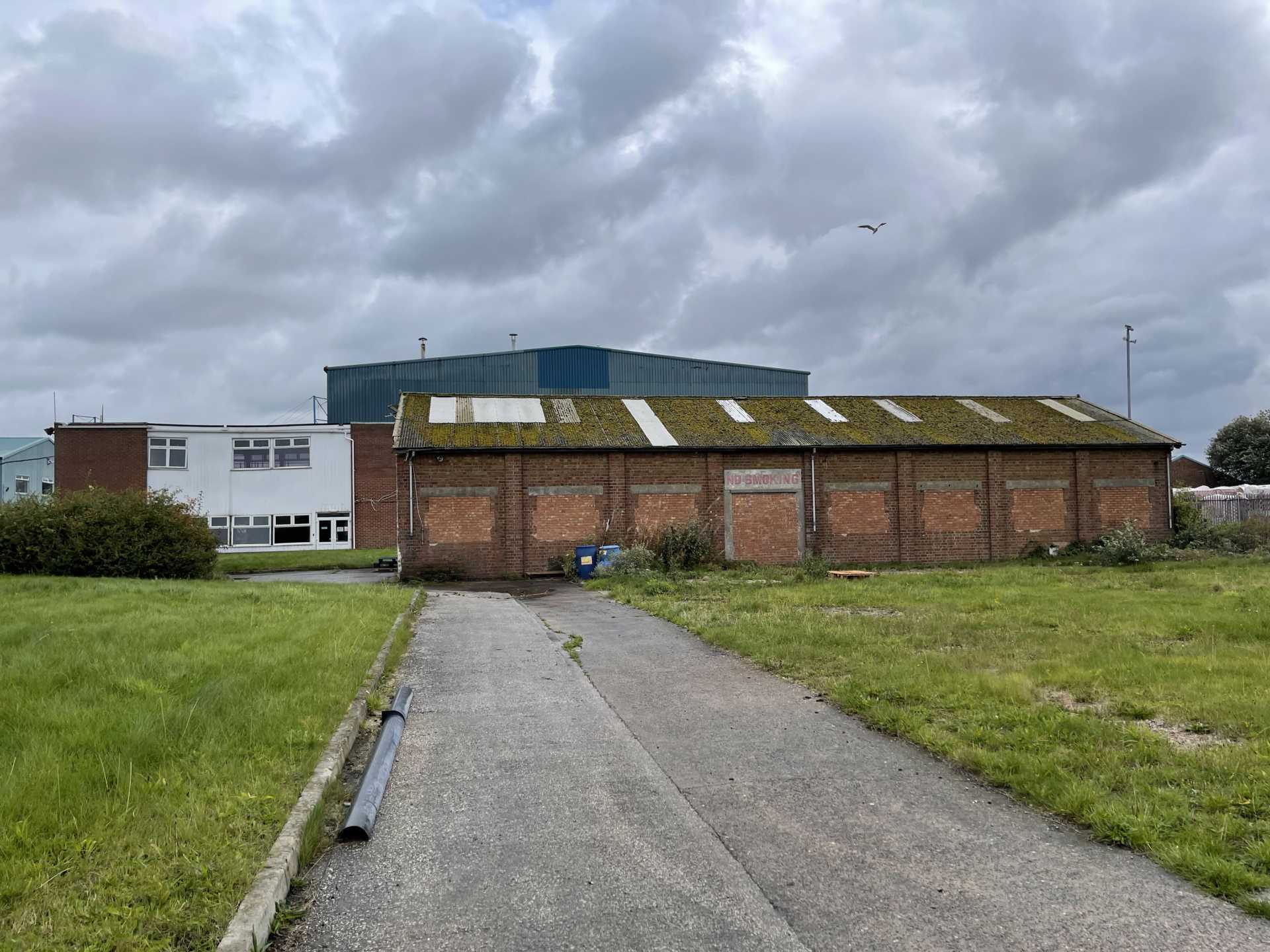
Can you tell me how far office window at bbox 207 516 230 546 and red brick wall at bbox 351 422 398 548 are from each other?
5.40m

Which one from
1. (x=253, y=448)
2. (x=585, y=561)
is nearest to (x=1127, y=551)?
(x=585, y=561)

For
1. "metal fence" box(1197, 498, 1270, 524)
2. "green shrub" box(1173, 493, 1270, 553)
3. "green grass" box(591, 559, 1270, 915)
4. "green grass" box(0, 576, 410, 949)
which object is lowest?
"green grass" box(591, 559, 1270, 915)

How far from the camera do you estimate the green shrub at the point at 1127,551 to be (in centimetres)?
2317

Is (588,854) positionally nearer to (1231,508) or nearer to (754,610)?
(754,610)

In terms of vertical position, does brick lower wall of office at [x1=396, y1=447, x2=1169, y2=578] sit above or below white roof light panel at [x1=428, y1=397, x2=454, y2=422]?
below

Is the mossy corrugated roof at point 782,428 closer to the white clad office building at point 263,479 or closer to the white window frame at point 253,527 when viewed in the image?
the white clad office building at point 263,479

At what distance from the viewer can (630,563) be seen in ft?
75.7

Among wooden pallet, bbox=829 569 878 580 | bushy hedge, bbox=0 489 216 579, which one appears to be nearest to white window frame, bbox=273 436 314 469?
bushy hedge, bbox=0 489 216 579

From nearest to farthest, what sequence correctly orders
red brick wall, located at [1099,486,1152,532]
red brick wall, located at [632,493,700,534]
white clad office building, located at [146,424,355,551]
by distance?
1. red brick wall, located at [632,493,700,534]
2. red brick wall, located at [1099,486,1152,532]
3. white clad office building, located at [146,424,355,551]

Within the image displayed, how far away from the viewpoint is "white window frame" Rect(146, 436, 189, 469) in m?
36.2

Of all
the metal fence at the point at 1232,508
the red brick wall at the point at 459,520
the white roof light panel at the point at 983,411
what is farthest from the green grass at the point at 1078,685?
the metal fence at the point at 1232,508

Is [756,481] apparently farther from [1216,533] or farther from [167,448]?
[167,448]

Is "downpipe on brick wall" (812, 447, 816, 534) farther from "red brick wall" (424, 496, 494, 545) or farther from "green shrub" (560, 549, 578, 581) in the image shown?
"red brick wall" (424, 496, 494, 545)

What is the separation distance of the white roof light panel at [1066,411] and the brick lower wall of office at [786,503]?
259cm
